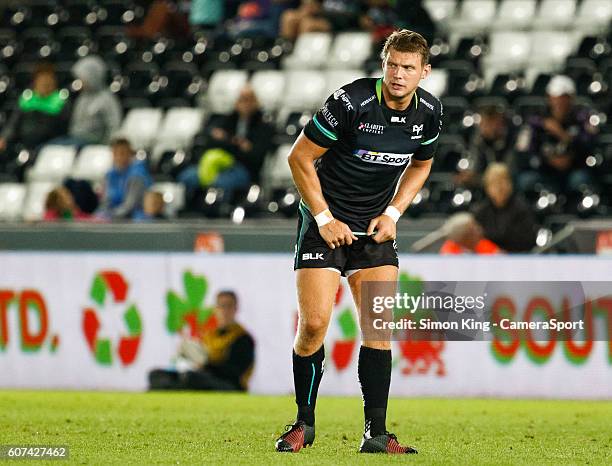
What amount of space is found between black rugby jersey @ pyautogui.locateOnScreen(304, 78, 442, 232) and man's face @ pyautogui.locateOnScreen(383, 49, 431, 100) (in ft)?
0.55

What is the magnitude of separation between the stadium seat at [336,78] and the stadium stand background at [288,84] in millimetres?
23

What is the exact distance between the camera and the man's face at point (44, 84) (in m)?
17.6

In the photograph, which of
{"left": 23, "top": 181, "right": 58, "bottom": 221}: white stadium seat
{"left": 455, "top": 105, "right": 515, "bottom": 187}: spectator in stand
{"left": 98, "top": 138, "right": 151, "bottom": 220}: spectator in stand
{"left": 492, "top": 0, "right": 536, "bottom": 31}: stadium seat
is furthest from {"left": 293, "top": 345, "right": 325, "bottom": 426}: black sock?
{"left": 492, "top": 0, "right": 536, "bottom": 31}: stadium seat

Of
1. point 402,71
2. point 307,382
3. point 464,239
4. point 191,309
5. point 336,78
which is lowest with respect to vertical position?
point 191,309

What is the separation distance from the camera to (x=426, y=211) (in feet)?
47.4

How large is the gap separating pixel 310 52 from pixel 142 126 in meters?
2.31

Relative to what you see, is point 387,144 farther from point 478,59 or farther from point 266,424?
point 478,59

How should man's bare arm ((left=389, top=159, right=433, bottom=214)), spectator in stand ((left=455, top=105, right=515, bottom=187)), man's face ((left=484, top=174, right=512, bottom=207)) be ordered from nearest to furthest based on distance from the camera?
1. man's bare arm ((left=389, top=159, right=433, bottom=214))
2. man's face ((left=484, top=174, right=512, bottom=207))
3. spectator in stand ((left=455, top=105, right=515, bottom=187))

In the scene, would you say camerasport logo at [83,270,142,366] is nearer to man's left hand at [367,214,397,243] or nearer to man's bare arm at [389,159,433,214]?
man's bare arm at [389,159,433,214]

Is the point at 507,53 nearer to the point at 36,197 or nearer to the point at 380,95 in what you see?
the point at 36,197

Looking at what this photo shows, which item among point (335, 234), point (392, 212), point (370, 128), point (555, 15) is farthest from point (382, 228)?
point (555, 15)

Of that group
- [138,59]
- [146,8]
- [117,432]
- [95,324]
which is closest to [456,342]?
[95,324]

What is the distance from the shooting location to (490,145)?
14.6m

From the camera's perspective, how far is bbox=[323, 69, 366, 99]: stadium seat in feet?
54.8
